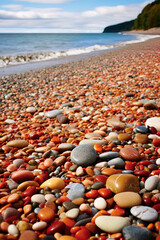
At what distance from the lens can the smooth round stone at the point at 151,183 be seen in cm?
185

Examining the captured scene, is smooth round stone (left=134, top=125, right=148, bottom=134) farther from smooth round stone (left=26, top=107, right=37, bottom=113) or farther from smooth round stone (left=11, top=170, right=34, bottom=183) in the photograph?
smooth round stone (left=26, top=107, right=37, bottom=113)

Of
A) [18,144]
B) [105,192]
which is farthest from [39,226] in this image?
[18,144]

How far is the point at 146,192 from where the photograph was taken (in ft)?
6.00

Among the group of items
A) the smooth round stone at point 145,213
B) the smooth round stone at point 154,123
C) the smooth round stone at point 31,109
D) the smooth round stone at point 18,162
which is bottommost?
the smooth round stone at point 145,213

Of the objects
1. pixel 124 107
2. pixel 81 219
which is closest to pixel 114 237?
pixel 81 219

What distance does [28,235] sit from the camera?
1.45m

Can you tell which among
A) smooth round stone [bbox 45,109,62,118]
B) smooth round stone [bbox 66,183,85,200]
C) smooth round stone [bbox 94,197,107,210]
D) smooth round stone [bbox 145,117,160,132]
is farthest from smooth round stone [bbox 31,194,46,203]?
smooth round stone [bbox 45,109,62,118]

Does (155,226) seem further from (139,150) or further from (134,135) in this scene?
(134,135)

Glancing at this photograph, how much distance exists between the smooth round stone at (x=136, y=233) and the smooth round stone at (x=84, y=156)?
3.23 feet

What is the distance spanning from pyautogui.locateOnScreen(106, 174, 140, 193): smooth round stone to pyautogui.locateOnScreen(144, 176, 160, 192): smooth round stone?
0.08 meters

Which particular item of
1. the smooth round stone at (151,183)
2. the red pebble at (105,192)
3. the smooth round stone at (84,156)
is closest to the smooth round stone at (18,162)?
the smooth round stone at (84,156)

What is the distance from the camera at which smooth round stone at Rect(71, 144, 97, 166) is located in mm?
2326

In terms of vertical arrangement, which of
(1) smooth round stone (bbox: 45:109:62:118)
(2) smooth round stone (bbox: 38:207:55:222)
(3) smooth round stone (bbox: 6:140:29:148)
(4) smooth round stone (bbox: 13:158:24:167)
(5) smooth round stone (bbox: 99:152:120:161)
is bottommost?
(2) smooth round stone (bbox: 38:207:55:222)

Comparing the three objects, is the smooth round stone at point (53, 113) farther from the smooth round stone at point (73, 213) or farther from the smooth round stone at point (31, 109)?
the smooth round stone at point (73, 213)
